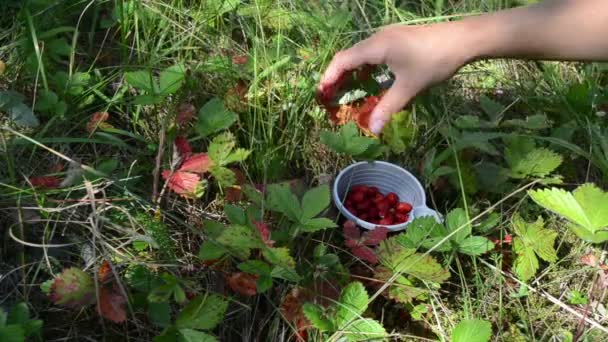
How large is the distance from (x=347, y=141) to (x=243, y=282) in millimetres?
409

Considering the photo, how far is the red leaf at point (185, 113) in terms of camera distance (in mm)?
1364

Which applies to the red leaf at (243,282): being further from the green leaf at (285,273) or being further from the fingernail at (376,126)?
the fingernail at (376,126)

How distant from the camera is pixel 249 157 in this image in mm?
1412

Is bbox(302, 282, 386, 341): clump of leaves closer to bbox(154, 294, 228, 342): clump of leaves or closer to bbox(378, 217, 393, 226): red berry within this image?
bbox(154, 294, 228, 342): clump of leaves

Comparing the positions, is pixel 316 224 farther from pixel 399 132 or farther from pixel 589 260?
pixel 589 260

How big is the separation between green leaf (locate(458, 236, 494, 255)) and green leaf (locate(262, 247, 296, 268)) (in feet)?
1.19

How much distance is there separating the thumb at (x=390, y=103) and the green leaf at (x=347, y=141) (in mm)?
66

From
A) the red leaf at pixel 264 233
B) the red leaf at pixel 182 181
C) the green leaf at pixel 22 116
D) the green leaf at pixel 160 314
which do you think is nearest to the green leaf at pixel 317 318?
the red leaf at pixel 264 233

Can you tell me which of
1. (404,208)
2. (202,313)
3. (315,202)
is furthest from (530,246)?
(202,313)

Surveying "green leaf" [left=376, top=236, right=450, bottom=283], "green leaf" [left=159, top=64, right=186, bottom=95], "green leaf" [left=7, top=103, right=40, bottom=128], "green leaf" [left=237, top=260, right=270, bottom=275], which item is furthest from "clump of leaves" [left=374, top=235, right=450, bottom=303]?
"green leaf" [left=7, top=103, right=40, bottom=128]

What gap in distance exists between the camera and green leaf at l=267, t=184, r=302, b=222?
1.16 m

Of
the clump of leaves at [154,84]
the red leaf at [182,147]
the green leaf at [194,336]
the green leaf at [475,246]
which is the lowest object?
the green leaf at [475,246]

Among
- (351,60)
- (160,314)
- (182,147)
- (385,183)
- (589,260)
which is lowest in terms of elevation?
(589,260)

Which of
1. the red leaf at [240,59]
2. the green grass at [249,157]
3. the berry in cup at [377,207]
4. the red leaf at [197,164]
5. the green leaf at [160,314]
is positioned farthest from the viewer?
the red leaf at [240,59]
